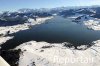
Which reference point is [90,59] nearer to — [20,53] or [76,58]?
[76,58]

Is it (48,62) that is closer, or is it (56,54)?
(48,62)

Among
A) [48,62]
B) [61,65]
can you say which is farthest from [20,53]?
[61,65]

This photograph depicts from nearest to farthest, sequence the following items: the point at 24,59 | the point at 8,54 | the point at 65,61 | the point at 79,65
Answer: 1. the point at 79,65
2. the point at 65,61
3. the point at 24,59
4. the point at 8,54

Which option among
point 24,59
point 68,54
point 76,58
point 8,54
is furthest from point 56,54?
point 8,54

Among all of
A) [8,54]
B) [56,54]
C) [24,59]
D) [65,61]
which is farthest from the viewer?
[8,54]

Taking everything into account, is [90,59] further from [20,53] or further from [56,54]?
[20,53]

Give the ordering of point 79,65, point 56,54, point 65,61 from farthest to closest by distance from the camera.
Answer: point 56,54 < point 65,61 < point 79,65

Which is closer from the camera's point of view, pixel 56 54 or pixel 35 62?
pixel 35 62

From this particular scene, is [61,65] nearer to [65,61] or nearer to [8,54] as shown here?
[65,61]
